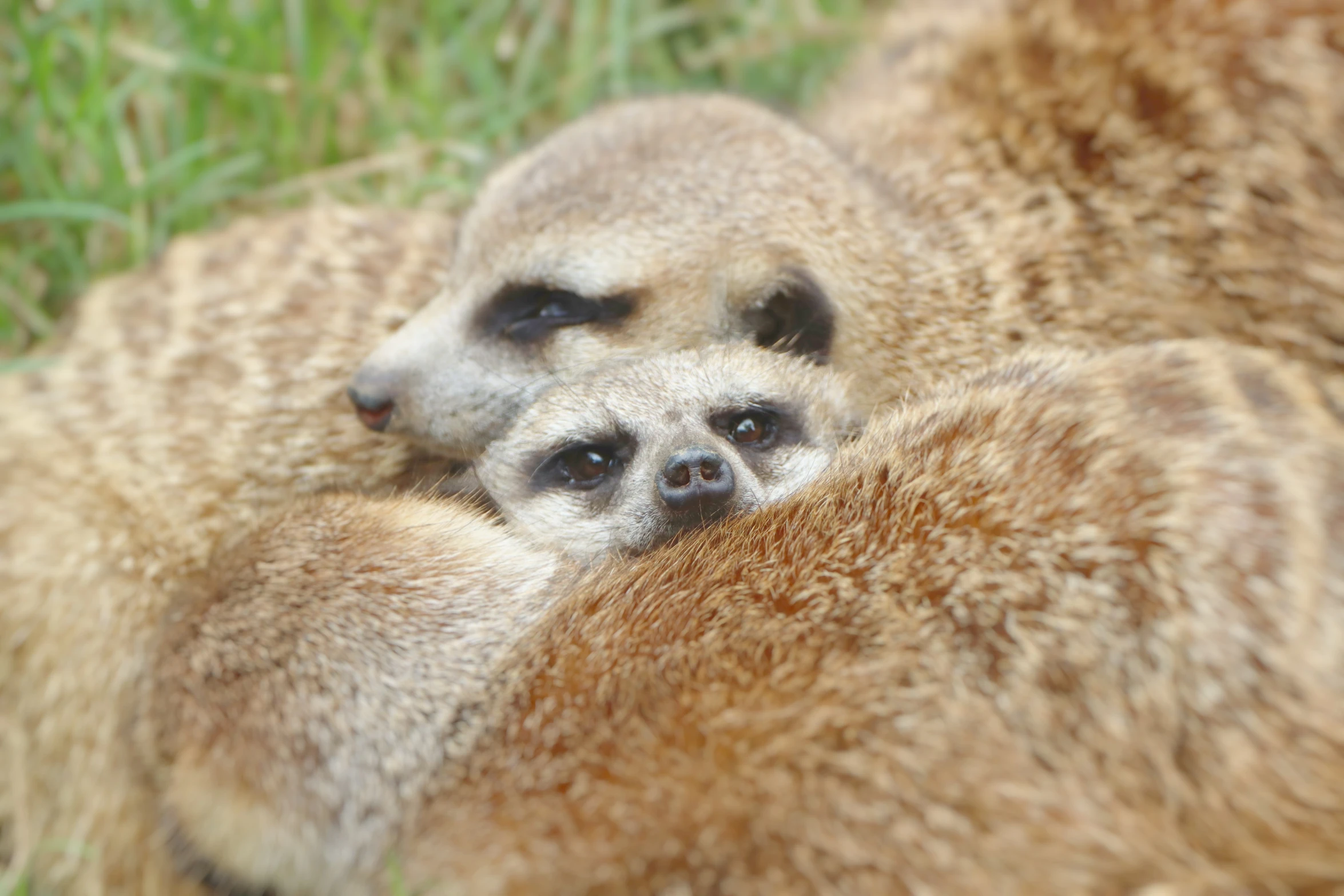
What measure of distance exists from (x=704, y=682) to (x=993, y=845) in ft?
1.65

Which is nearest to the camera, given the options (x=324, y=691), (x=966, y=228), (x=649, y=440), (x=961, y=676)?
(x=961, y=676)

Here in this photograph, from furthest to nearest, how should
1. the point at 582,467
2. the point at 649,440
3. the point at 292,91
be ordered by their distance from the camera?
the point at 292,91 → the point at 582,467 → the point at 649,440

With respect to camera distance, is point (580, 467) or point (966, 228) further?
point (966, 228)

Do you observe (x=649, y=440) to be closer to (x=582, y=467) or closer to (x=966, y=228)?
(x=582, y=467)

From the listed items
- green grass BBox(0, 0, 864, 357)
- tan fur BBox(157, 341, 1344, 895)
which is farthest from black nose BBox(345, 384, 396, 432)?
green grass BBox(0, 0, 864, 357)

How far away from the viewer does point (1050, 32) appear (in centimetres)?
343

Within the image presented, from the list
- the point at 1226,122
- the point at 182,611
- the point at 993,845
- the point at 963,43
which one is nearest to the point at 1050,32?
the point at 963,43

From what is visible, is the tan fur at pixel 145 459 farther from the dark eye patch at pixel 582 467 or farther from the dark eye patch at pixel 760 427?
the dark eye patch at pixel 760 427

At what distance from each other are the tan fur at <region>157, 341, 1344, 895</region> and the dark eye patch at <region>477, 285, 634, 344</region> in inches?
29.4

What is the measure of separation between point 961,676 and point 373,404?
140cm

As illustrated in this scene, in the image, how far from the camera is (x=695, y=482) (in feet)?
8.07

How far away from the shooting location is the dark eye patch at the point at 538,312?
2980 mm

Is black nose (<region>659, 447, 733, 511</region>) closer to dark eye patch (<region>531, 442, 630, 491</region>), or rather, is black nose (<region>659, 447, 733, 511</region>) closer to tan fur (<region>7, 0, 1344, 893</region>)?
dark eye patch (<region>531, 442, 630, 491</region>)

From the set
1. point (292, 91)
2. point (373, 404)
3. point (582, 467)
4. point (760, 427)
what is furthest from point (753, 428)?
point (292, 91)
